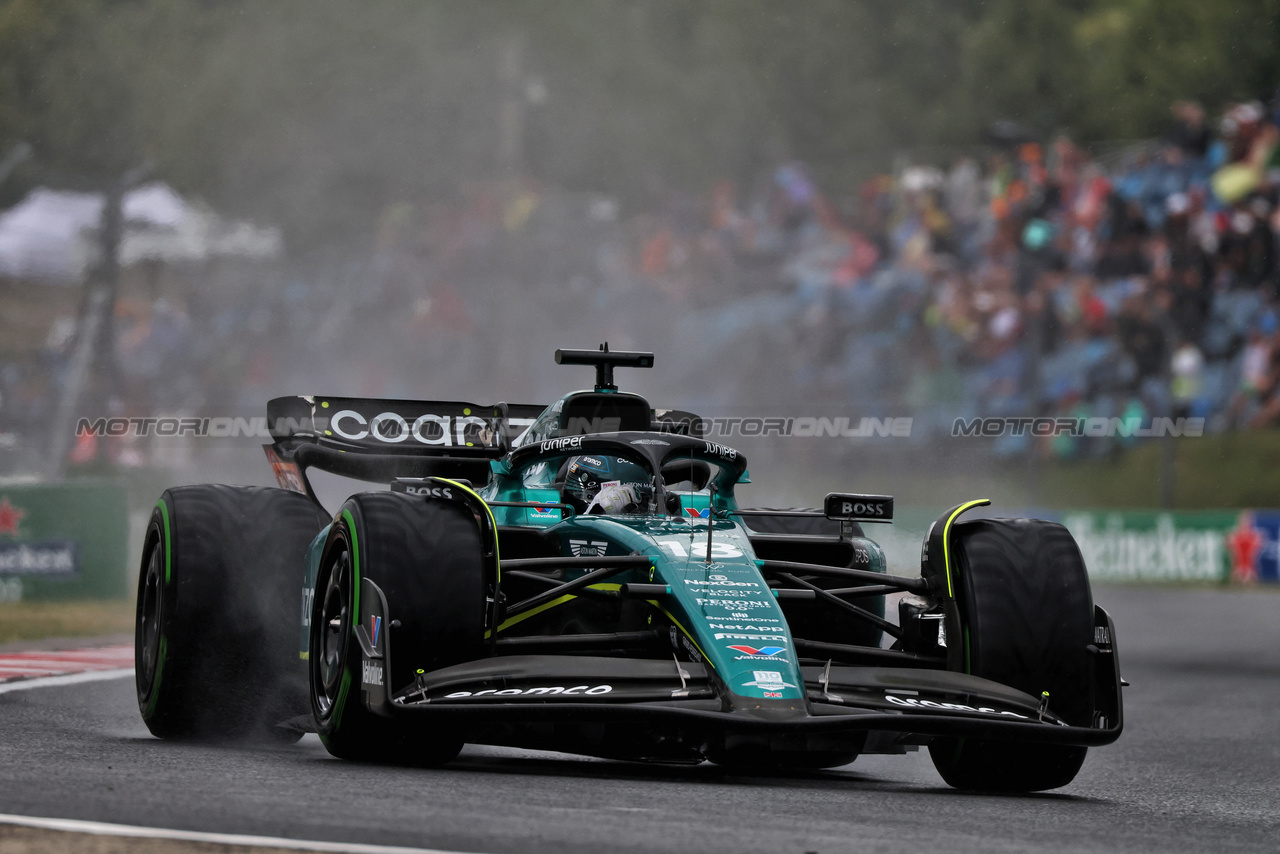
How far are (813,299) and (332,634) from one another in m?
25.1

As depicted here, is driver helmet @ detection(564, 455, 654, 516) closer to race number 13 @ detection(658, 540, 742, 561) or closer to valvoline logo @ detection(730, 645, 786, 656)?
race number 13 @ detection(658, 540, 742, 561)

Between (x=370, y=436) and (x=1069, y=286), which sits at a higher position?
(x=1069, y=286)

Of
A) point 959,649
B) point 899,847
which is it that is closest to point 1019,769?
point 959,649

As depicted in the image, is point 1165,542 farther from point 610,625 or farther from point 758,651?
point 758,651

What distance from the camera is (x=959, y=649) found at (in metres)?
6.95

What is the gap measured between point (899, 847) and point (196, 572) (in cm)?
422

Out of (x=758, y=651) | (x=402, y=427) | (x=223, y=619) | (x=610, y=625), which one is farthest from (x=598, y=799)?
(x=402, y=427)

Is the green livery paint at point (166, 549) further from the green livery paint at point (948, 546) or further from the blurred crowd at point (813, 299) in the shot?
the blurred crowd at point (813, 299)

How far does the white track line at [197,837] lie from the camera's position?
14.4ft

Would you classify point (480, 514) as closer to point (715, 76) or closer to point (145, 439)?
point (145, 439)

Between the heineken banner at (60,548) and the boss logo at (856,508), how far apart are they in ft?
36.7

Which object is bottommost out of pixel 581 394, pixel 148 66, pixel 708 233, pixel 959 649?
pixel 959 649

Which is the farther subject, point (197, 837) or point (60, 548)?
point (60, 548)

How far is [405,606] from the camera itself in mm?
6332
